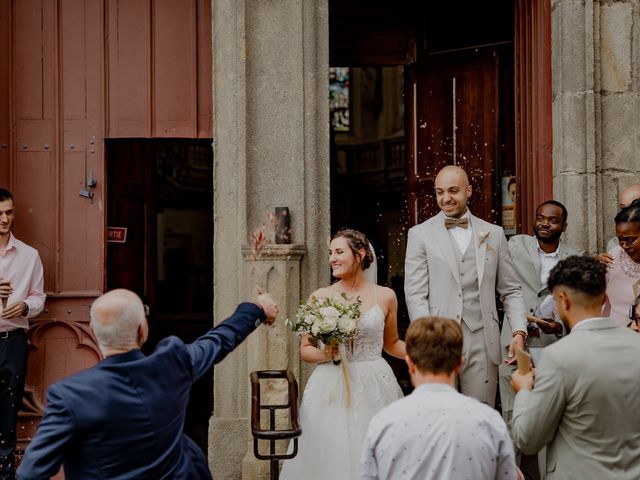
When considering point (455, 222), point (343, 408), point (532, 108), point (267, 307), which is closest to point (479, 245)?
point (455, 222)

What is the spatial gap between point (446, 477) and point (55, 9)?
18.8 feet

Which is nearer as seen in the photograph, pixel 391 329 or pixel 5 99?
pixel 391 329

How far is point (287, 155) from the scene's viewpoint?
693cm

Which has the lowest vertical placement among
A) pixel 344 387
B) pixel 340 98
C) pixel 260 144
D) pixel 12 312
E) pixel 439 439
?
pixel 344 387

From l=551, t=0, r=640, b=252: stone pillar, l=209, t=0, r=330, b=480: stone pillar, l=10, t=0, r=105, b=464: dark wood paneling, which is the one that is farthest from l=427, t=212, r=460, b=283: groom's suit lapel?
l=10, t=0, r=105, b=464: dark wood paneling

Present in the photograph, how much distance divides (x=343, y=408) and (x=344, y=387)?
14cm

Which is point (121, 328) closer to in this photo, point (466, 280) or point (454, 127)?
point (466, 280)

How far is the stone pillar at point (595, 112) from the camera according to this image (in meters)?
6.91

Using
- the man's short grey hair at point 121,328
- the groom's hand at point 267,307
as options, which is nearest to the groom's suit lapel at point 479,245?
the groom's hand at point 267,307

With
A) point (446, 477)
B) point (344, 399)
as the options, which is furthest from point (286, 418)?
point (446, 477)

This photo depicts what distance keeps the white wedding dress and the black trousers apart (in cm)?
234

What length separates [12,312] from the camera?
6.59 metres

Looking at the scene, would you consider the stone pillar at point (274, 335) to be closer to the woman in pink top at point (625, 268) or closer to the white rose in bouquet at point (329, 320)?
the white rose in bouquet at point (329, 320)

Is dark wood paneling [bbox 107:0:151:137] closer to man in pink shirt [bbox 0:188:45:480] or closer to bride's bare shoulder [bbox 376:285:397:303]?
man in pink shirt [bbox 0:188:45:480]
